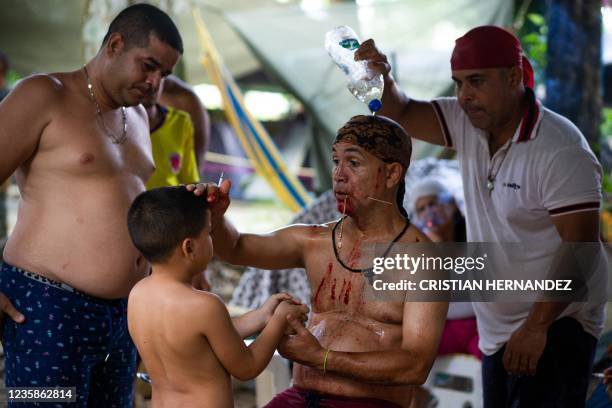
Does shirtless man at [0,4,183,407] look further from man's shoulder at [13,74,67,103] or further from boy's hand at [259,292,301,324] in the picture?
boy's hand at [259,292,301,324]

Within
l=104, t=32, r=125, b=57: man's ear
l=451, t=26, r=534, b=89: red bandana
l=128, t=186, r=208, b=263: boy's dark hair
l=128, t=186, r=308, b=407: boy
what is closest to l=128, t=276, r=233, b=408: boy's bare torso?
l=128, t=186, r=308, b=407: boy

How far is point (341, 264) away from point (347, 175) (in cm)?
34

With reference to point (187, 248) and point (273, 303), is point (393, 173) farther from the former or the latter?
point (187, 248)

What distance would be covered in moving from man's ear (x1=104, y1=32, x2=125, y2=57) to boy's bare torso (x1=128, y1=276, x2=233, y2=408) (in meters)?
0.97

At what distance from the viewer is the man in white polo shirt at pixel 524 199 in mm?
3006

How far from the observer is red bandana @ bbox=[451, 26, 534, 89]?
3170mm

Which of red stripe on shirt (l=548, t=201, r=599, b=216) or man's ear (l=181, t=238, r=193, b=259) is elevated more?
red stripe on shirt (l=548, t=201, r=599, b=216)

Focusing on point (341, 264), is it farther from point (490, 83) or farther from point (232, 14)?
point (232, 14)

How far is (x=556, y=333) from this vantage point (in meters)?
3.15

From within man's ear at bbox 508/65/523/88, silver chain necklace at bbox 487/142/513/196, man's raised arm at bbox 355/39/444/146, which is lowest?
silver chain necklace at bbox 487/142/513/196

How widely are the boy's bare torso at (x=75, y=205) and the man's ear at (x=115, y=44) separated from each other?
6.1 inches

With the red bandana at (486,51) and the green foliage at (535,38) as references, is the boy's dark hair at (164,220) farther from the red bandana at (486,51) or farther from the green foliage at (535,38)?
the green foliage at (535,38)

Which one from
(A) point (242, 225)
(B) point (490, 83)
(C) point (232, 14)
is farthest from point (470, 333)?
(A) point (242, 225)

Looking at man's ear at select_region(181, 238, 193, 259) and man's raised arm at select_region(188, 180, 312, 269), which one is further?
man's raised arm at select_region(188, 180, 312, 269)
